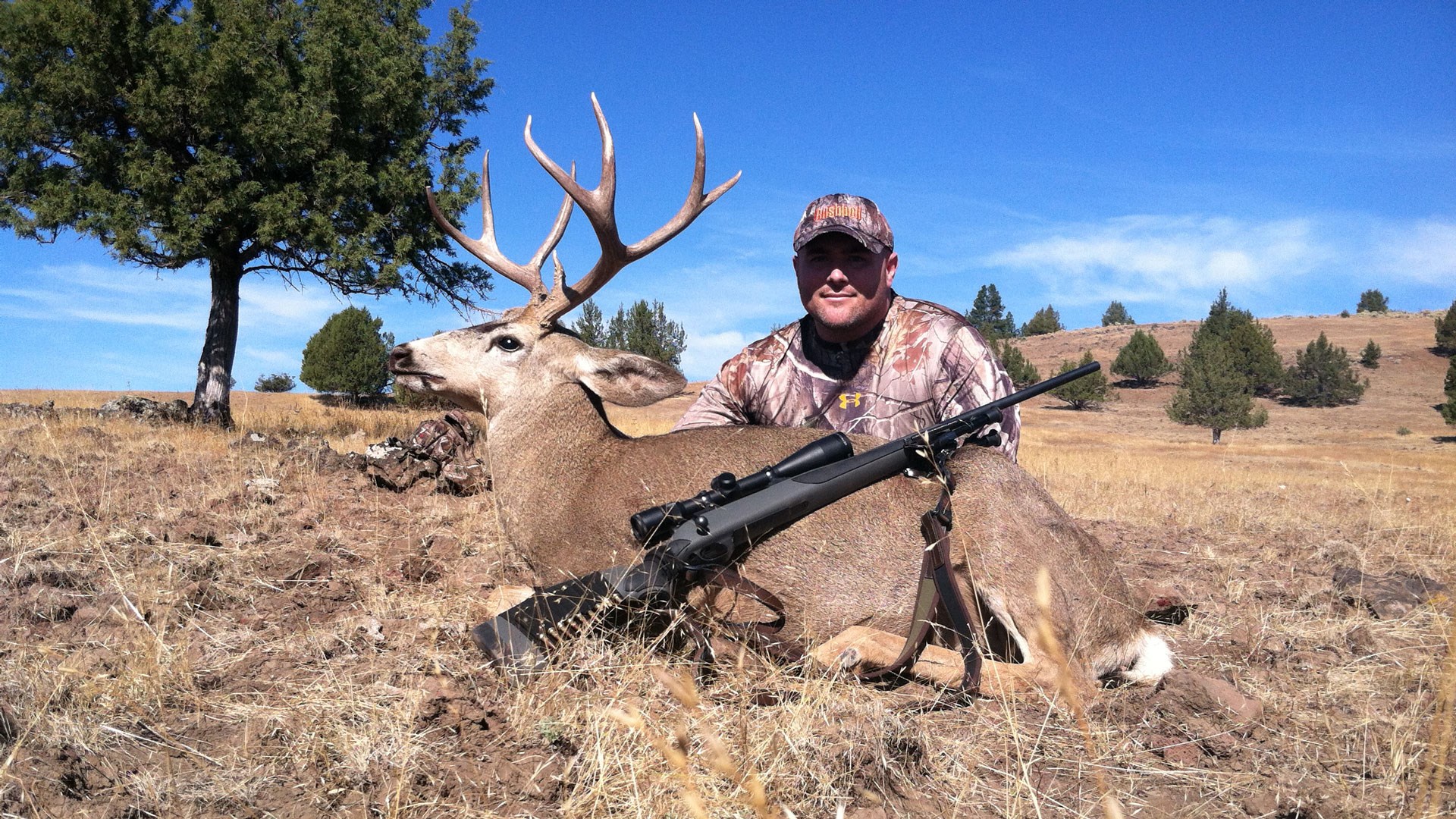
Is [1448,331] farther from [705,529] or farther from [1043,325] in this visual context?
[705,529]

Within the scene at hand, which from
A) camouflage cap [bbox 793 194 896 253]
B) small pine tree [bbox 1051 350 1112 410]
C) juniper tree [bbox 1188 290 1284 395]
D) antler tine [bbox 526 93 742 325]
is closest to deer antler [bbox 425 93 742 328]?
antler tine [bbox 526 93 742 325]

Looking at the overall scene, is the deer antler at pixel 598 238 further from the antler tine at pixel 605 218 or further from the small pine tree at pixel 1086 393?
the small pine tree at pixel 1086 393

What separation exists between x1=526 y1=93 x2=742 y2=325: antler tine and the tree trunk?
574 inches

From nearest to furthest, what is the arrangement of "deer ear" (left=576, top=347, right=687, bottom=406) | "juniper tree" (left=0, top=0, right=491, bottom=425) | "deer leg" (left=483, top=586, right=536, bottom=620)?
"deer leg" (left=483, top=586, right=536, bottom=620) → "deer ear" (left=576, top=347, right=687, bottom=406) → "juniper tree" (left=0, top=0, right=491, bottom=425)

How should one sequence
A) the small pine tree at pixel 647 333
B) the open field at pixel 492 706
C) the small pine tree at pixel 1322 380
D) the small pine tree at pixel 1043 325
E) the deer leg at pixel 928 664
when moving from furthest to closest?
1. the small pine tree at pixel 1043 325
2. the small pine tree at pixel 1322 380
3. the small pine tree at pixel 647 333
4. the deer leg at pixel 928 664
5. the open field at pixel 492 706

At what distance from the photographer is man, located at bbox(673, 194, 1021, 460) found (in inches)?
194

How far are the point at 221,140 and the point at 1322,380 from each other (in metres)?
72.8

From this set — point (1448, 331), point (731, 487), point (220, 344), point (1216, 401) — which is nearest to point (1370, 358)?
point (1448, 331)

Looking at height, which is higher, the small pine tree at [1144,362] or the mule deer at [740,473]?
the small pine tree at [1144,362]

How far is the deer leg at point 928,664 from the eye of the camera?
3338mm

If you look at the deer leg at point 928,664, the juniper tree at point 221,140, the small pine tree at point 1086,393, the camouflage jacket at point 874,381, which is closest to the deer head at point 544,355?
the camouflage jacket at point 874,381

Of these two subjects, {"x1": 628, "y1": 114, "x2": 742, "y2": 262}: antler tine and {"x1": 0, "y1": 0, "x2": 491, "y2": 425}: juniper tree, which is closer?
{"x1": 628, "y1": 114, "x2": 742, "y2": 262}: antler tine

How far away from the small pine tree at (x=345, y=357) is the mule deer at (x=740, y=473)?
39.2m

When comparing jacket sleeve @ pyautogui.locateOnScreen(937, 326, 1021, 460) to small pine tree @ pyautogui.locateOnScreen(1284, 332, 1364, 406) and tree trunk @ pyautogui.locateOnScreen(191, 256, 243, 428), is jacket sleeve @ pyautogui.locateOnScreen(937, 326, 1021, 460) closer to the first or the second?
tree trunk @ pyautogui.locateOnScreen(191, 256, 243, 428)
